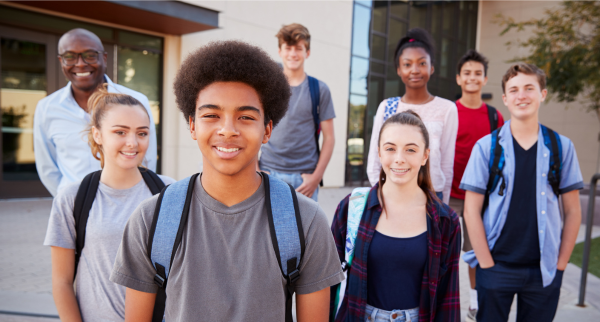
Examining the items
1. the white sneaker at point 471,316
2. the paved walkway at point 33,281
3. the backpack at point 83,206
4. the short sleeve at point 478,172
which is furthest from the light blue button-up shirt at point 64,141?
the white sneaker at point 471,316

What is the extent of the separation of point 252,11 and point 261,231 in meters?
10.3

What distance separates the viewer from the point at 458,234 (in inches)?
91.2

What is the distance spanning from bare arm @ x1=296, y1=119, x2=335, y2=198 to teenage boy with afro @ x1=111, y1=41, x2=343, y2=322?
72.6 inches

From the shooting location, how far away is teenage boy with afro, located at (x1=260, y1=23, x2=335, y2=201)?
3.41 metres

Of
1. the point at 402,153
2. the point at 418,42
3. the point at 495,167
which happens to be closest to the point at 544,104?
the point at 418,42

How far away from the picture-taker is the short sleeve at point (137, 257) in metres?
1.49

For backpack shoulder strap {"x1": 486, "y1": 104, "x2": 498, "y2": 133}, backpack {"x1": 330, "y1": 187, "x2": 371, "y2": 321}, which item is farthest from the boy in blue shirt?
backpack shoulder strap {"x1": 486, "y1": 104, "x2": 498, "y2": 133}

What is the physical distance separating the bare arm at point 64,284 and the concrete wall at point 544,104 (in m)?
18.8

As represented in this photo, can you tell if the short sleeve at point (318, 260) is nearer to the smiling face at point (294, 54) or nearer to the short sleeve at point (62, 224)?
the short sleeve at point (62, 224)

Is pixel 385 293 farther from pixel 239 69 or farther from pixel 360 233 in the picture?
pixel 239 69

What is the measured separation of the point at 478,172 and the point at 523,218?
1.30 ft

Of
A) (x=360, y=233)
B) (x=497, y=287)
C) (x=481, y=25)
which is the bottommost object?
(x=497, y=287)

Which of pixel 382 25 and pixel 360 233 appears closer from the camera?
pixel 360 233

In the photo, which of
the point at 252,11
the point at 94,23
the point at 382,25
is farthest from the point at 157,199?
the point at 382,25
